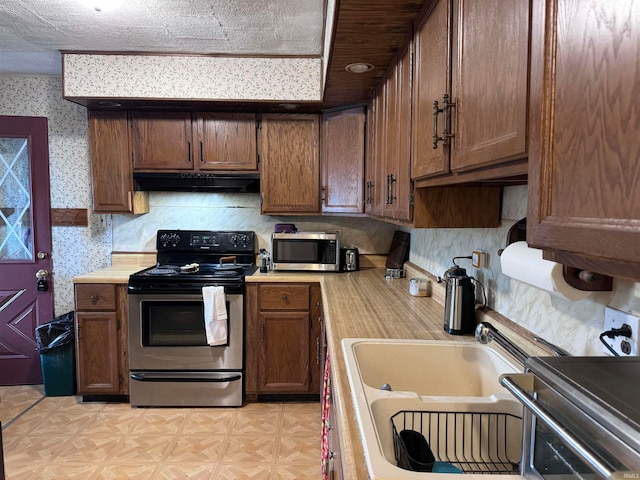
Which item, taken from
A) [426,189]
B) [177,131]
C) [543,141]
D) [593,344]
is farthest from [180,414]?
[543,141]

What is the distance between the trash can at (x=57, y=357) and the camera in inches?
117

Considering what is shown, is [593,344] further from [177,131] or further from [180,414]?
[177,131]

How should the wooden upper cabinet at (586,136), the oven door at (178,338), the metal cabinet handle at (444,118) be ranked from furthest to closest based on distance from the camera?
the oven door at (178,338) < the metal cabinet handle at (444,118) < the wooden upper cabinet at (586,136)

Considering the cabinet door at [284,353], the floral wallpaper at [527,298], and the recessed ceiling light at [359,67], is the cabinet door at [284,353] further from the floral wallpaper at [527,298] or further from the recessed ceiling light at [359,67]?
the recessed ceiling light at [359,67]

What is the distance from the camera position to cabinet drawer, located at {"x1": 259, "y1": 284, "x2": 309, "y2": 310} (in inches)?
115

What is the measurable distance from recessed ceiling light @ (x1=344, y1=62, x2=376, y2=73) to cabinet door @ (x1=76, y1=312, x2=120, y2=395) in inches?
86.1

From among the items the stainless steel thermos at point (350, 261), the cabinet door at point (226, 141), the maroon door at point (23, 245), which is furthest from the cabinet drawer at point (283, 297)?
the maroon door at point (23, 245)

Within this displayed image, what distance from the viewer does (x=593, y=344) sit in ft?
3.51

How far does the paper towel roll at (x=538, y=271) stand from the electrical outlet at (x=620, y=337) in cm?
7

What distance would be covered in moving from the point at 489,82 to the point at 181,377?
2656 millimetres

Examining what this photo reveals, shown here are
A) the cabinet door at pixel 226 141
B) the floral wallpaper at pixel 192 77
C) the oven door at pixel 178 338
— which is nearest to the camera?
the floral wallpaper at pixel 192 77

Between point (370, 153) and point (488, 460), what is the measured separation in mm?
1960

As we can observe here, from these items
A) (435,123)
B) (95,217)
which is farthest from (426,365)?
(95,217)

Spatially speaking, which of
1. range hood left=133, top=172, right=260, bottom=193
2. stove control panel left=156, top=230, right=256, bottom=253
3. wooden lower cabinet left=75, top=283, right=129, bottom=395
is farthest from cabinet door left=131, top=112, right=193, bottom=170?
wooden lower cabinet left=75, top=283, right=129, bottom=395
